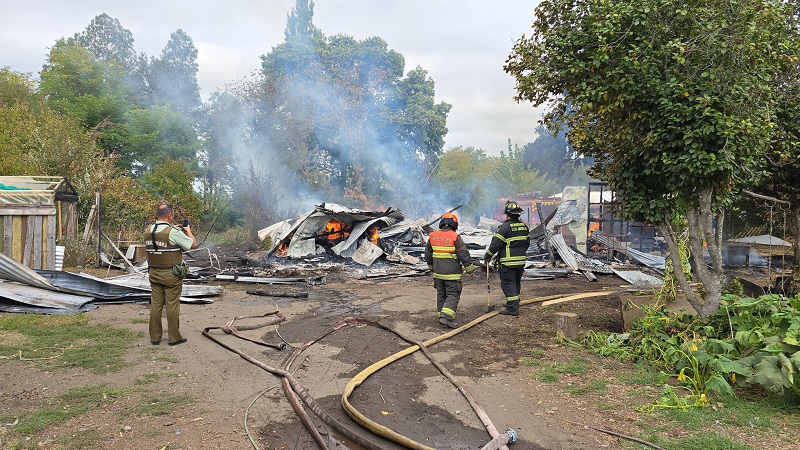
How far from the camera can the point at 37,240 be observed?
A: 10812 millimetres

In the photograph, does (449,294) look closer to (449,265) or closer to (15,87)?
(449,265)

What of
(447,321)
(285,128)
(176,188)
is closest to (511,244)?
(447,321)

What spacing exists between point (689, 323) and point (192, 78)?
4427 cm

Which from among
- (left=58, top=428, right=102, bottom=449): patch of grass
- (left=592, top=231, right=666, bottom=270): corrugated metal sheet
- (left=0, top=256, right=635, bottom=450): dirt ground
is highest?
(left=592, top=231, right=666, bottom=270): corrugated metal sheet

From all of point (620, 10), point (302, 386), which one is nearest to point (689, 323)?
point (620, 10)

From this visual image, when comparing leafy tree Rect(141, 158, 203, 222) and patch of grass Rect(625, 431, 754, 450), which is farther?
leafy tree Rect(141, 158, 203, 222)

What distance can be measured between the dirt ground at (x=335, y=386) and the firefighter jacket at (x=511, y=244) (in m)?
0.96

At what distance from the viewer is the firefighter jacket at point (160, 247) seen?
620cm

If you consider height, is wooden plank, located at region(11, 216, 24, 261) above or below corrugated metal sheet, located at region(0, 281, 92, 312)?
above

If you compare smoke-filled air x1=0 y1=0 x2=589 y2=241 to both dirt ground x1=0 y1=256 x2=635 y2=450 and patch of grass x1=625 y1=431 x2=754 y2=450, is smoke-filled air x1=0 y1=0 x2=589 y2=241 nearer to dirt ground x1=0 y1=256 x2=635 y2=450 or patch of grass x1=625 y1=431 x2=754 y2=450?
dirt ground x1=0 y1=256 x2=635 y2=450

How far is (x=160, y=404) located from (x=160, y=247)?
2.50 m

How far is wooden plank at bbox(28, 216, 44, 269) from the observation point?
1077 cm

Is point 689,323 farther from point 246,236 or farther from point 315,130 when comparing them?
point 315,130

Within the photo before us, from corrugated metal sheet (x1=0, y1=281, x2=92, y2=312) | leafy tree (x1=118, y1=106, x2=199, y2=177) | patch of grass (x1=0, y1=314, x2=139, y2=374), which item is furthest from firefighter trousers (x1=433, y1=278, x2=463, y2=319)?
leafy tree (x1=118, y1=106, x2=199, y2=177)
